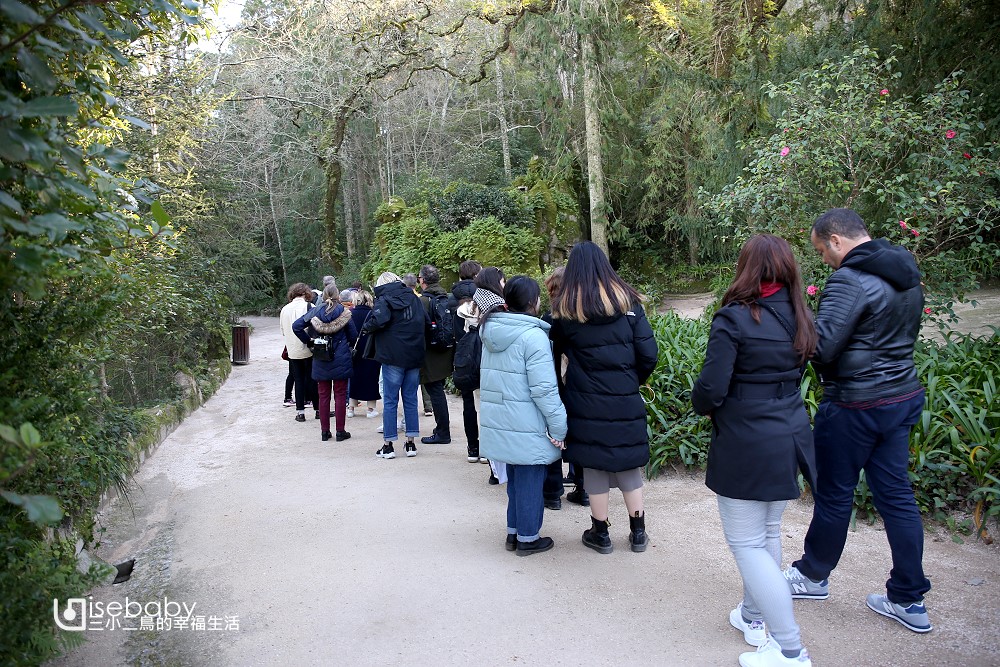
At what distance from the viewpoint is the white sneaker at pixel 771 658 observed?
305cm

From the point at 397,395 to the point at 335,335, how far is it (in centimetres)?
116

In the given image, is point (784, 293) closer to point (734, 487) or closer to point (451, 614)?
point (734, 487)

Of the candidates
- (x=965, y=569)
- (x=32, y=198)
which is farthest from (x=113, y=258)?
(x=965, y=569)

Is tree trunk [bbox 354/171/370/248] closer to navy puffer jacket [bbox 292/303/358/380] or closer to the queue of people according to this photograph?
navy puffer jacket [bbox 292/303/358/380]

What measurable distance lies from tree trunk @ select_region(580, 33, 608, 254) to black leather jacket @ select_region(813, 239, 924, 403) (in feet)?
43.5

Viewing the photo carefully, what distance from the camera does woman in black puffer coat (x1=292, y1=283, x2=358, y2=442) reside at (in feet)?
25.0

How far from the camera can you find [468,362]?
241 inches

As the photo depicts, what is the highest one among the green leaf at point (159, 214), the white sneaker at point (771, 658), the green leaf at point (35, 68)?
the green leaf at point (35, 68)

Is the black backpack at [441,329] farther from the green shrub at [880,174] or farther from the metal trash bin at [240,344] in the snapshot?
the metal trash bin at [240,344]

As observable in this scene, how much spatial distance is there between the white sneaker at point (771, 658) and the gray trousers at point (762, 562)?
5 cm

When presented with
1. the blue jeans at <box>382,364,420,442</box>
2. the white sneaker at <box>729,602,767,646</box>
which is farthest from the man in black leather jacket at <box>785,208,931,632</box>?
the blue jeans at <box>382,364,420,442</box>

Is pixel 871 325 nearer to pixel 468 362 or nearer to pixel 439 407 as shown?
pixel 468 362

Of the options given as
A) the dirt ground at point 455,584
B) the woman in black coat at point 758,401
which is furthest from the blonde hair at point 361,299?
the woman in black coat at point 758,401

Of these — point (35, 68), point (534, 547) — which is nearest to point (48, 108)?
point (35, 68)
